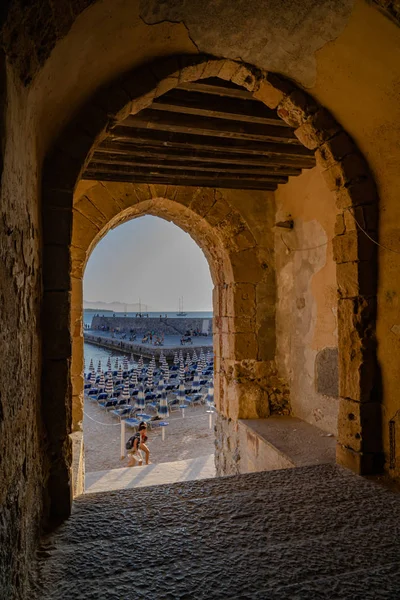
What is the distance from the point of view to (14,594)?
1.20 meters

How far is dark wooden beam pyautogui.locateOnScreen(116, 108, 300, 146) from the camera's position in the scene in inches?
108

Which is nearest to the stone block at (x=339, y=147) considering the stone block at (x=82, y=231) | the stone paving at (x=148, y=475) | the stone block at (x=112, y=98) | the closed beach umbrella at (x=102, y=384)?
the stone block at (x=112, y=98)

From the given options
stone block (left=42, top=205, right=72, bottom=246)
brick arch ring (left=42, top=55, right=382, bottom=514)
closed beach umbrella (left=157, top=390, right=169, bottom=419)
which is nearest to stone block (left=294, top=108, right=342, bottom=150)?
brick arch ring (left=42, top=55, right=382, bottom=514)

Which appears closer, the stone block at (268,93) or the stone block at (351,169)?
the stone block at (268,93)

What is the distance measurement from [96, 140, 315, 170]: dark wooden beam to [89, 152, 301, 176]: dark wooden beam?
0.03m

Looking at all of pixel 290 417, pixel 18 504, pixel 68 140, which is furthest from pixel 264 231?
pixel 18 504

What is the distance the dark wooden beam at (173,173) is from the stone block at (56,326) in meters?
1.87

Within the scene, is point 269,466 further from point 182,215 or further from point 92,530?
point 182,215

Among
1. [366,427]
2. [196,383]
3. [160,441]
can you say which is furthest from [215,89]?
[196,383]

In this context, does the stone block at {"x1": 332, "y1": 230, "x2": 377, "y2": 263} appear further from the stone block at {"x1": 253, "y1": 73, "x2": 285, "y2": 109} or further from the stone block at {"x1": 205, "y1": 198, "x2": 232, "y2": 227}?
the stone block at {"x1": 205, "y1": 198, "x2": 232, "y2": 227}

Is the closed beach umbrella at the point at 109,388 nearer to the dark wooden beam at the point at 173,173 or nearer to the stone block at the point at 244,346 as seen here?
the stone block at the point at 244,346

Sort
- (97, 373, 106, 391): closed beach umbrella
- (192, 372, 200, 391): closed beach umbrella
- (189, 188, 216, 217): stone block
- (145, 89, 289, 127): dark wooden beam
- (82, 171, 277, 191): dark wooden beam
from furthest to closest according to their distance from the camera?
(97, 373, 106, 391): closed beach umbrella, (192, 372, 200, 391): closed beach umbrella, (189, 188, 216, 217): stone block, (82, 171, 277, 191): dark wooden beam, (145, 89, 289, 127): dark wooden beam

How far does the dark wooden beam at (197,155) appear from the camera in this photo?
3.13m

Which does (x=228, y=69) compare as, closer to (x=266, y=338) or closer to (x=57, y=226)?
(x=57, y=226)
